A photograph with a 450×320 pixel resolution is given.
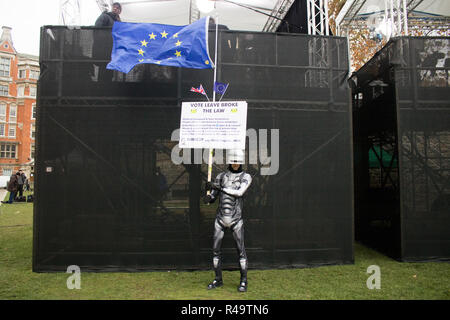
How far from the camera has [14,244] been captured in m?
7.92

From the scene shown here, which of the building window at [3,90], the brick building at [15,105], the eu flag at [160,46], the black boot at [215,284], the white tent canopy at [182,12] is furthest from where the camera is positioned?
the building window at [3,90]

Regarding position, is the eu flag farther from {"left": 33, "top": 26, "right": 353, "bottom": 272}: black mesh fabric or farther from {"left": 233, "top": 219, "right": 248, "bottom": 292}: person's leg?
{"left": 233, "top": 219, "right": 248, "bottom": 292}: person's leg

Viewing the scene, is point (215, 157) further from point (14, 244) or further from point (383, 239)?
point (14, 244)

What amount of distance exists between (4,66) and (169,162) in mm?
54528

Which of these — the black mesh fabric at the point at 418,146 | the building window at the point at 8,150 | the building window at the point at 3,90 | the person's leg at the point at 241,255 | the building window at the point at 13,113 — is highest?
the building window at the point at 3,90

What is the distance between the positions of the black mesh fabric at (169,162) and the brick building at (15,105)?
157ft

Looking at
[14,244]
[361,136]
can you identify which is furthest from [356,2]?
[14,244]

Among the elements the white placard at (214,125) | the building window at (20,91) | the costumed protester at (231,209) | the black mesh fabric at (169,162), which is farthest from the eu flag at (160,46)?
the building window at (20,91)

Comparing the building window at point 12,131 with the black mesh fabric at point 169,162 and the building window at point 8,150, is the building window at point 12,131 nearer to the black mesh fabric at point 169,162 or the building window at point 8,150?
the building window at point 8,150

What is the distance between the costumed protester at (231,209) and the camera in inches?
191

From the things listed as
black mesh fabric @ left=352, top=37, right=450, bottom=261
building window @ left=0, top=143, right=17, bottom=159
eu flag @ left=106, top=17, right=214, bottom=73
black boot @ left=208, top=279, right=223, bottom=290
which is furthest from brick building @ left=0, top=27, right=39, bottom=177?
black mesh fabric @ left=352, top=37, right=450, bottom=261

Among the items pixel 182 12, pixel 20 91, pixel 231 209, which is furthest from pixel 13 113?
pixel 231 209

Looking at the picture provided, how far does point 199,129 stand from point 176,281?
264 cm

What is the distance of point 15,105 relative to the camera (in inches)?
1861
